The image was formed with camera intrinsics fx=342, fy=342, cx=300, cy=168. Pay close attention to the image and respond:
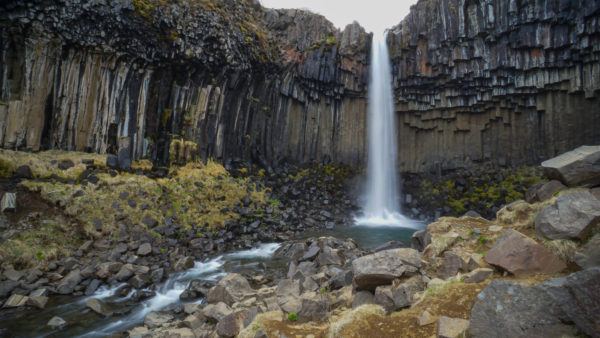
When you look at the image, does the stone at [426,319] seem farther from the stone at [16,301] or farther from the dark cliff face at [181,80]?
the dark cliff face at [181,80]

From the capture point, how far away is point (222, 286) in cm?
1045

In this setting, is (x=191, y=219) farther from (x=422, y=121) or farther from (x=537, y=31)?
(x=537, y=31)

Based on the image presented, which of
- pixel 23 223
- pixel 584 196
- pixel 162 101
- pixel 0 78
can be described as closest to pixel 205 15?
pixel 162 101

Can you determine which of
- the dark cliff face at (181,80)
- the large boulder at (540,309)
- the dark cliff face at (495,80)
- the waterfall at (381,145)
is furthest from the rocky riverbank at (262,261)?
the dark cliff face at (495,80)

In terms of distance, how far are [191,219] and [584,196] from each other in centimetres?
1874

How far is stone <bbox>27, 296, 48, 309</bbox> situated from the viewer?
36.7 ft

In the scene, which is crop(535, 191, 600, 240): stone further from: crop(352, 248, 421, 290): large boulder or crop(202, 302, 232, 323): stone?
crop(202, 302, 232, 323): stone

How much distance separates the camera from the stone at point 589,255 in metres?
4.94

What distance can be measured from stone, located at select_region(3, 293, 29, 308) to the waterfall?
26.2 meters

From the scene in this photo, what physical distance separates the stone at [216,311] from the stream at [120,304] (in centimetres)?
250

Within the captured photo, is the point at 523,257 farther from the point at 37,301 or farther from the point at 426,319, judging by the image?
the point at 37,301

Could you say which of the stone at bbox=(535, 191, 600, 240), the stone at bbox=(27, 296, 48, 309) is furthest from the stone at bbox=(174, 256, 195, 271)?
the stone at bbox=(535, 191, 600, 240)

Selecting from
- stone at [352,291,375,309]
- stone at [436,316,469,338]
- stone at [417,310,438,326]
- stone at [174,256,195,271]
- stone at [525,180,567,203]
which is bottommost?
stone at [174,256,195,271]

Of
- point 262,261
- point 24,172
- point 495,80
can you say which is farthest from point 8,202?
point 495,80
